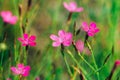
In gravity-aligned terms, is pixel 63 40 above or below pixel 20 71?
above

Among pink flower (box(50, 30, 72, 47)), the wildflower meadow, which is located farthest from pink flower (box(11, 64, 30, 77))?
pink flower (box(50, 30, 72, 47))

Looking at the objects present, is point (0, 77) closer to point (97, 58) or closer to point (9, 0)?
point (97, 58)

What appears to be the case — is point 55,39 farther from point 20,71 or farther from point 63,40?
point 20,71

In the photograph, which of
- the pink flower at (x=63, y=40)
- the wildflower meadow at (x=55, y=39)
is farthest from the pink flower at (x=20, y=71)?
the pink flower at (x=63, y=40)

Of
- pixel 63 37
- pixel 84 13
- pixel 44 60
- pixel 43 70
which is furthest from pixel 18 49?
pixel 84 13

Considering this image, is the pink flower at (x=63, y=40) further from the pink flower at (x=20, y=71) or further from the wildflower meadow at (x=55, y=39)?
the pink flower at (x=20, y=71)

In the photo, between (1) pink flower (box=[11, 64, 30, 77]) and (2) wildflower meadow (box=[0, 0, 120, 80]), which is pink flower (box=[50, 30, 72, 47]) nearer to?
(2) wildflower meadow (box=[0, 0, 120, 80])

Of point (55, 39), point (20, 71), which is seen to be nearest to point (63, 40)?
point (55, 39)

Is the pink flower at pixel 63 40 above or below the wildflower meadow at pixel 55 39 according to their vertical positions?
above
